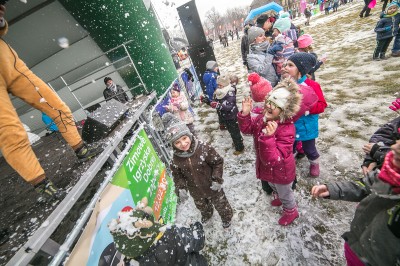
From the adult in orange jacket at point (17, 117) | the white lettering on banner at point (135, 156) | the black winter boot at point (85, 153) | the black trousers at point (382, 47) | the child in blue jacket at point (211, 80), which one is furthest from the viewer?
the black trousers at point (382, 47)

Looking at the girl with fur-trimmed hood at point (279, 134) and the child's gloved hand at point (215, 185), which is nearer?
the girl with fur-trimmed hood at point (279, 134)

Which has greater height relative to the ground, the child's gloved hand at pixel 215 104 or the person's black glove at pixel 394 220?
the person's black glove at pixel 394 220

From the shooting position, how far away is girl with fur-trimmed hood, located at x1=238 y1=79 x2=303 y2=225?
200 centimetres

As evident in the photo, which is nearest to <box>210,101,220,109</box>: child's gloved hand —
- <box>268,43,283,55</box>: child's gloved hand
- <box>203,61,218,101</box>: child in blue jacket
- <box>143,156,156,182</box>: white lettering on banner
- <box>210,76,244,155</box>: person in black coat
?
<box>210,76,244,155</box>: person in black coat

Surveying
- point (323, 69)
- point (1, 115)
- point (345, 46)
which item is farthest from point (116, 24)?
point (345, 46)

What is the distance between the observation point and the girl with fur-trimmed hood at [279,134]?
2.00 m

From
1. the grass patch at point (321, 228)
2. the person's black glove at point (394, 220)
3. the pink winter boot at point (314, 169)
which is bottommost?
the grass patch at point (321, 228)

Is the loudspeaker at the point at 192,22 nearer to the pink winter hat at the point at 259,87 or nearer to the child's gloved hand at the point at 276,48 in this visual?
the child's gloved hand at the point at 276,48

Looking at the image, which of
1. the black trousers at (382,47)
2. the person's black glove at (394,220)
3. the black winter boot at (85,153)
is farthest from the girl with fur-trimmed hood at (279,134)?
the black trousers at (382,47)

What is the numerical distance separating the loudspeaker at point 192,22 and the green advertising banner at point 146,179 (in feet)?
18.7

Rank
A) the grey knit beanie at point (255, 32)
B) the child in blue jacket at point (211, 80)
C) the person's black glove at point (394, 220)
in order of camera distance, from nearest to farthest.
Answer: the person's black glove at point (394, 220)
the grey knit beanie at point (255, 32)
the child in blue jacket at point (211, 80)

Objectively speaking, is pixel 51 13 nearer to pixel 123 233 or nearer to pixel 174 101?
pixel 174 101

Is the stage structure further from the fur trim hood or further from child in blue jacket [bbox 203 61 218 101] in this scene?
the fur trim hood

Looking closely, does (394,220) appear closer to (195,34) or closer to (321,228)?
(321,228)
